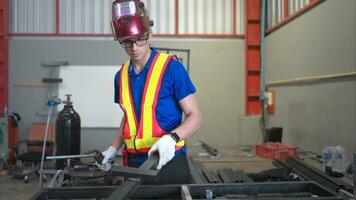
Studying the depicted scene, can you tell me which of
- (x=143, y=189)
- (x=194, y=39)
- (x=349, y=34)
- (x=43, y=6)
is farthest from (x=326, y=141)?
(x=43, y=6)

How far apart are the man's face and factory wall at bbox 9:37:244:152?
213 inches

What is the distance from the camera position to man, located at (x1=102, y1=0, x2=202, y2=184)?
5.69 ft

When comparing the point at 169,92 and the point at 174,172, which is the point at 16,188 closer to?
the point at 174,172

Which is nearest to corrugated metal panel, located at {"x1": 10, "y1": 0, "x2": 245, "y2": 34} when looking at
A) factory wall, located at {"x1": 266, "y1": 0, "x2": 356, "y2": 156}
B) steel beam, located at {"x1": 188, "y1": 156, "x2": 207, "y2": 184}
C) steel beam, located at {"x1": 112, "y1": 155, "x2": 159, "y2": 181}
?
factory wall, located at {"x1": 266, "y1": 0, "x2": 356, "y2": 156}

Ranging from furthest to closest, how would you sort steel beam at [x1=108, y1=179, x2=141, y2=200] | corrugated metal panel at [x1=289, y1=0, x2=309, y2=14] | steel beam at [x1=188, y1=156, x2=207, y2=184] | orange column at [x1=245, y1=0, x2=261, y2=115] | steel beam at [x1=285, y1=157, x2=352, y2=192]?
orange column at [x1=245, y1=0, x2=261, y2=115] < corrugated metal panel at [x1=289, y1=0, x2=309, y2=14] < steel beam at [x1=188, y1=156, x2=207, y2=184] < steel beam at [x1=285, y1=157, x2=352, y2=192] < steel beam at [x1=108, y1=179, x2=141, y2=200]

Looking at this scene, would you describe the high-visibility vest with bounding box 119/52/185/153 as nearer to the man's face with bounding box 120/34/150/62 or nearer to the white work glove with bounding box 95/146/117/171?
the man's face with bounding box 120/34/150/62

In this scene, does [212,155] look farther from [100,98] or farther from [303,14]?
[100,98]

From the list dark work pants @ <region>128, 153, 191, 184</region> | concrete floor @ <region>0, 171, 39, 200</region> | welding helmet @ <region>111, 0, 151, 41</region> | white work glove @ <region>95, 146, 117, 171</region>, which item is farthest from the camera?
concrete floor @ <region>0, 171, 39, 200</region>

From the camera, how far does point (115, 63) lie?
281 inches

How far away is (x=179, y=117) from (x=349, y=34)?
2475mm

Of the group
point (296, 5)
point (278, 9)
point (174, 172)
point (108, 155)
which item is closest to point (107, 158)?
point (108, 155)

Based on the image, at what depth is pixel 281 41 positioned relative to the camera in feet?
19.6

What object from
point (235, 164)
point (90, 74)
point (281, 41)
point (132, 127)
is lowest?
point (235, 164)

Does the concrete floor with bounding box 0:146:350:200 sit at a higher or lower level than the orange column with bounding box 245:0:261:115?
lower
